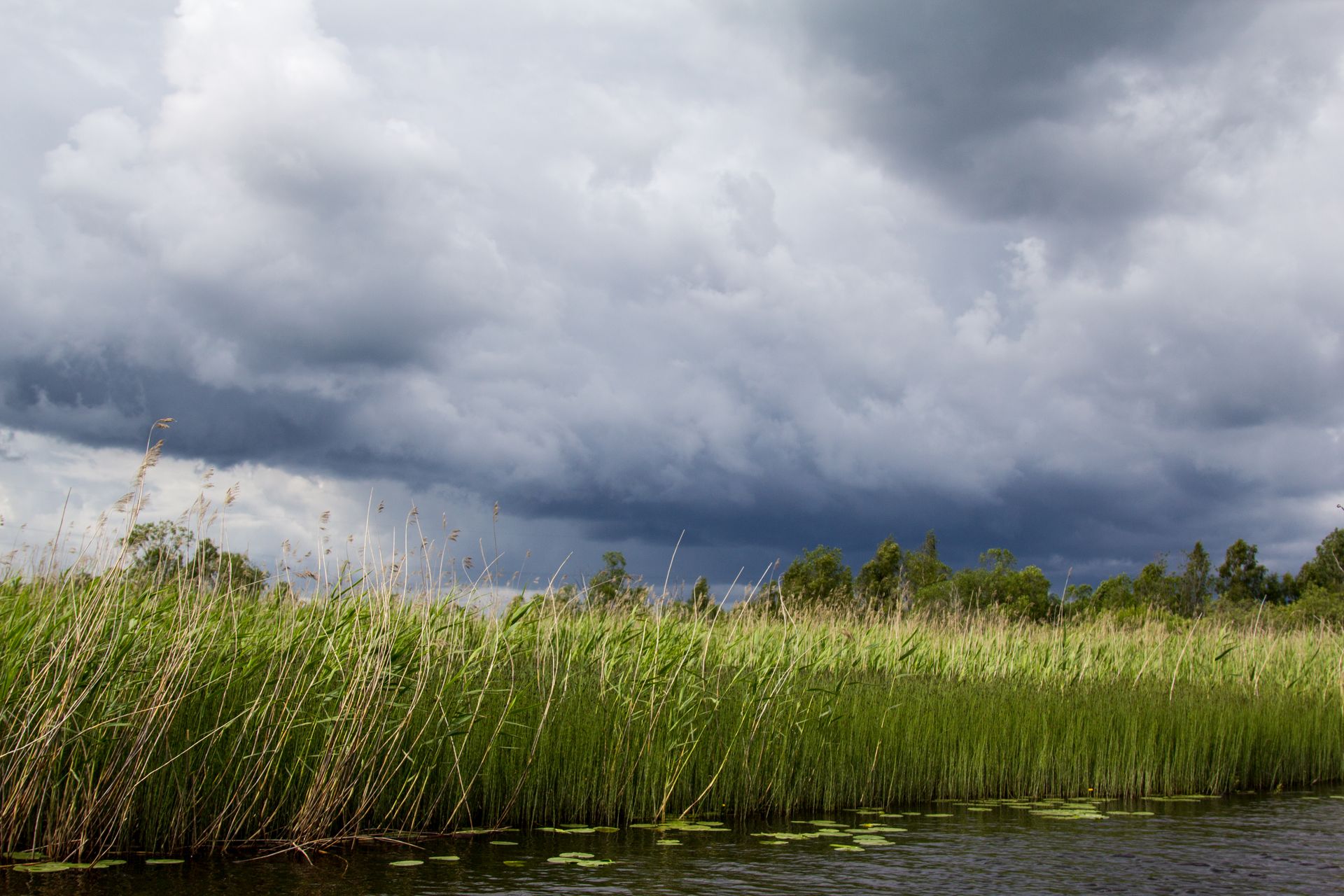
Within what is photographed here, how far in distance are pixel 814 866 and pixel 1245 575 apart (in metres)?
73.6

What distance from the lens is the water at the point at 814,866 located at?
19.9 ft

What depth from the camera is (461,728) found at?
308 inches

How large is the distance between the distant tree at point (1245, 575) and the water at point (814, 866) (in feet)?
224

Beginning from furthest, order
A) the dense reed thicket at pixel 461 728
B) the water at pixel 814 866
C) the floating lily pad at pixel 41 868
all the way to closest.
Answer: the dense reed thicket at pixel 461 728, the water at pixel 814 866, the floating lily pad at pixel 41 868

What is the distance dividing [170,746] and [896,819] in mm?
5947

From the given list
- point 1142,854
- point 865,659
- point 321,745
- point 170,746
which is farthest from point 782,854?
point 865,659

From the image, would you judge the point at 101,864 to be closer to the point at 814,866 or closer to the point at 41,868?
the point at 41,868

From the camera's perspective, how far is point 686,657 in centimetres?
902

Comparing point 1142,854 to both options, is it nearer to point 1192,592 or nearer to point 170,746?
point 170,746

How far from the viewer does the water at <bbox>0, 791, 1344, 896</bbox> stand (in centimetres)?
606

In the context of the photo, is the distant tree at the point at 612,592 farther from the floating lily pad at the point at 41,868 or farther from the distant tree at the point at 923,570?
the distant tree at the point at 923,570

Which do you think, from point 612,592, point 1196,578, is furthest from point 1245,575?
point 612,592

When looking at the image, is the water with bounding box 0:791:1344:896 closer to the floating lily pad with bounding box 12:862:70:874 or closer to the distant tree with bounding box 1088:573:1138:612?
the floating lily pad with bounding box 12:862:70:874

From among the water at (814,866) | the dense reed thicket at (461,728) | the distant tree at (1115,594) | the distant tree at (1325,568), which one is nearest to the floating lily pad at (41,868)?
the water at (814,866)
